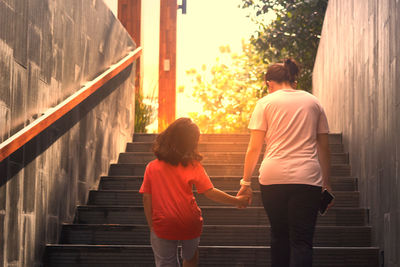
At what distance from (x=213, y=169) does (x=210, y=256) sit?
2.19 metres

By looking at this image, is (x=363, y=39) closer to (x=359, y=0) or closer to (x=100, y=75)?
(x=359, y=0)

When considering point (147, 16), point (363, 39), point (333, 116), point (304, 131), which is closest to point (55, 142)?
point (304, 131)

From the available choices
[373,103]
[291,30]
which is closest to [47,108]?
[373,103]

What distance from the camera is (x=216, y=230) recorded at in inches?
209

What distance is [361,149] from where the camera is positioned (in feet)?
19.2

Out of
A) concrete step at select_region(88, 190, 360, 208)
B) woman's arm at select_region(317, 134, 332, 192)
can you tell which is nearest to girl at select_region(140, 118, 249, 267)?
woman's arm at select_region(317, 134, 332, 192)

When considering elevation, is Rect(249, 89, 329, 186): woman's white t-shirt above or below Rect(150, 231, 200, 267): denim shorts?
above

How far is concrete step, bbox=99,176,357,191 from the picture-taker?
20.2 feet

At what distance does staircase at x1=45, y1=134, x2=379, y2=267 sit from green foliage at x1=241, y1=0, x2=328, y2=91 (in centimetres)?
646

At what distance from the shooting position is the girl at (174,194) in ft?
11.0

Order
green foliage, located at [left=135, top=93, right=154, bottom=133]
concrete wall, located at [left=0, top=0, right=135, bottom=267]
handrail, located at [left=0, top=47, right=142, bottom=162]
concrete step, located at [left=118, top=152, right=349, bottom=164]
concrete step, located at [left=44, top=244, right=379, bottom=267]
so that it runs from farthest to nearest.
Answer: green foliage, located at [left=135, top=93, right=154, bottom=133]
concrete step, located at [left=118, top=152, right=349, bottom=164]
concrete step, located at [left=44, top=244, right=379, bottom=267]
concrete wall, located at [left=0, top=0, right=135, bottom=267]
handrail, located at [left=0, top=47, right=142, bottom=162]

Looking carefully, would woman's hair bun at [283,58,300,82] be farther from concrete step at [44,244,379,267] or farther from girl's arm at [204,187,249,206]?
concrete step at [44,244,379,267]

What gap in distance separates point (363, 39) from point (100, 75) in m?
2.43

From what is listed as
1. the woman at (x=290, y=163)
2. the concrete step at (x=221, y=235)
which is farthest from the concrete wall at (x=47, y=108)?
the woman at (x=290, y=163)
